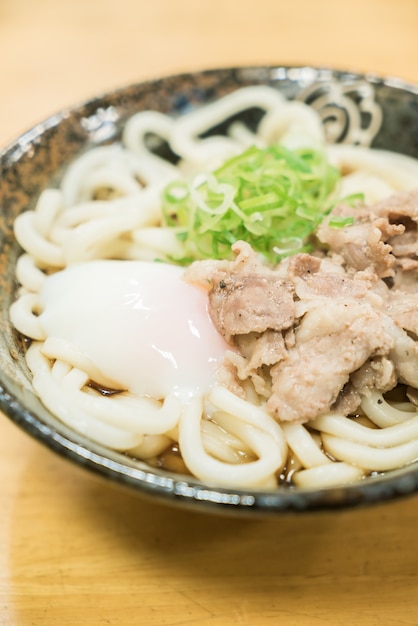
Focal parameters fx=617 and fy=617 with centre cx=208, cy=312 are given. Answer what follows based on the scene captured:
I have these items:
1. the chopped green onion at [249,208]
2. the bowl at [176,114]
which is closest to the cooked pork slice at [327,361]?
the bowl at [176,114]

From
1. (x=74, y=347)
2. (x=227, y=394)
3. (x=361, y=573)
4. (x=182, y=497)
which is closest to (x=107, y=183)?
(x=74, y=347)

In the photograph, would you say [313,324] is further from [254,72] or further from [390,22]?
[390,22]

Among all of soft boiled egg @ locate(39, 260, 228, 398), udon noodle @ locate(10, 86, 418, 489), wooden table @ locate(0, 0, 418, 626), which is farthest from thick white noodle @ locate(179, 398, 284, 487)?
wooden table @ locate(0, 0, 418, 626)

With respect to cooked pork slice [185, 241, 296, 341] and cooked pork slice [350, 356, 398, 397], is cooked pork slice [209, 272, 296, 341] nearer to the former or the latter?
cooked pork slice [185, 241, 296, 341]

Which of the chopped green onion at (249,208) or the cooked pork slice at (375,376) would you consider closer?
the cooked pork slice at (375,376)

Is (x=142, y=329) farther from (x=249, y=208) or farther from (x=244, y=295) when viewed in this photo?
(x=249, y=208)

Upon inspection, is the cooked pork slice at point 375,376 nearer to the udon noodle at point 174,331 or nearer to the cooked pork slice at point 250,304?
the udon noodle at point 174,331
